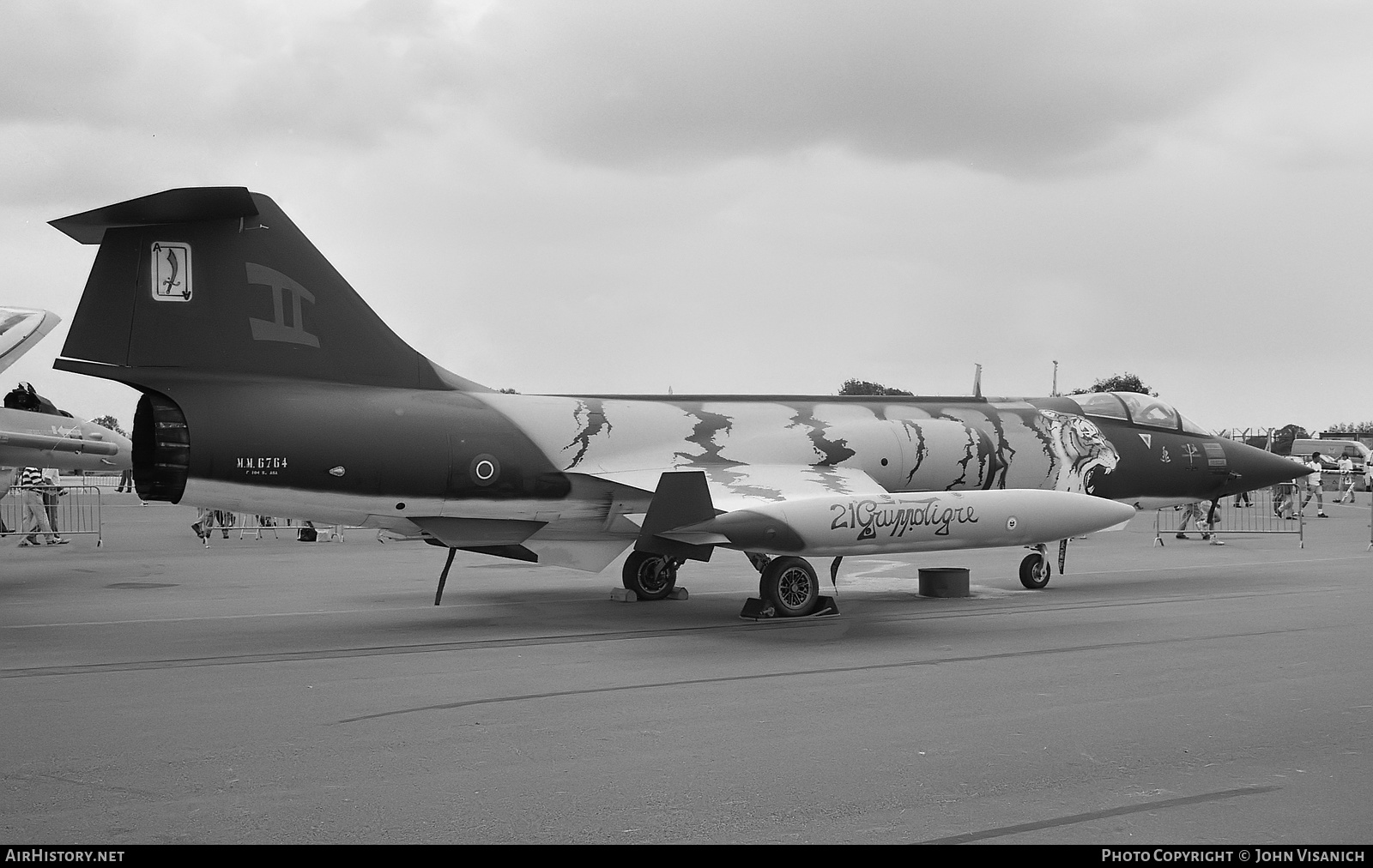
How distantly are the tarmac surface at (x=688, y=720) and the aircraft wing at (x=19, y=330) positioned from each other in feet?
9.69

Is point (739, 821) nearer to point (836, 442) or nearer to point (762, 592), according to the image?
point (762, 592)

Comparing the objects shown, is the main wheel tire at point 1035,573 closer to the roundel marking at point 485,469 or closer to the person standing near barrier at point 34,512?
the roundel marking at point 485,469

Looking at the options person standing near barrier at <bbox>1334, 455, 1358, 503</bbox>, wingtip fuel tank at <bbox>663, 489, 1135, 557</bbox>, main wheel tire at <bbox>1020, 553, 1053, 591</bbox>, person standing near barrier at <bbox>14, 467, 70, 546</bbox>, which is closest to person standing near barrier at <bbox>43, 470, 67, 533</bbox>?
person standing near barrier at <bbox>14, 467, 70, 546</bbox>

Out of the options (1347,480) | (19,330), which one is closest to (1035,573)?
(19,330)

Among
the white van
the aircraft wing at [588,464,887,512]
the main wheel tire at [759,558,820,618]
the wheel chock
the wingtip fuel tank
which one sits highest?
the white van

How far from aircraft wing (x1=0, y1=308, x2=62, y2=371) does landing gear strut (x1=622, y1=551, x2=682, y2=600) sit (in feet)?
25.7

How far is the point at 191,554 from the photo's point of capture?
21.4m

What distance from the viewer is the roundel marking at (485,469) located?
11.4 m

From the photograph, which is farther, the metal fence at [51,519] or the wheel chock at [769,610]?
the metal fence at [51,519]

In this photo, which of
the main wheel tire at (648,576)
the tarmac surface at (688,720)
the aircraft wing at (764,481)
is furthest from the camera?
the main wheel tire at (648,576)

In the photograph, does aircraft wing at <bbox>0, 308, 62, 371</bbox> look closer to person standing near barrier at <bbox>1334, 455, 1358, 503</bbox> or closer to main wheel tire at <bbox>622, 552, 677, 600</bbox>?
main wheel tire at <bbox>622, 552, 677, 600</bbox>

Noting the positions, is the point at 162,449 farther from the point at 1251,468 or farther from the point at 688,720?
the point at 1251,468

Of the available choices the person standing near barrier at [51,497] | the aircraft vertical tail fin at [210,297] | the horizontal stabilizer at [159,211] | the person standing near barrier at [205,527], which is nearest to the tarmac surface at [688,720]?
the aircraft vertical tail fin at [210,297]

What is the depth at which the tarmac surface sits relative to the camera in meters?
4.93
